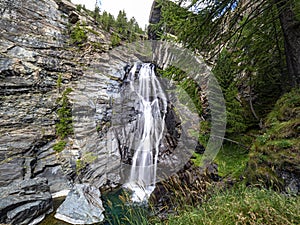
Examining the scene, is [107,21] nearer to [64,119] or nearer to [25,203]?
[64,119]

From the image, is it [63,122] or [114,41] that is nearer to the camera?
[63,122]

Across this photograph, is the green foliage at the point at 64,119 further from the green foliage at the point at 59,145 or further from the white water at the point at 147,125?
the white water at the point at 147,125

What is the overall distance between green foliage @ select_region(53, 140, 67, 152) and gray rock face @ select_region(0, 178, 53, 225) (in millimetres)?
1969

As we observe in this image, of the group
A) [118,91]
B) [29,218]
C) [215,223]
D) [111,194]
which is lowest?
[111,194]

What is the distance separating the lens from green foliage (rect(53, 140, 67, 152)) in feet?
25.2

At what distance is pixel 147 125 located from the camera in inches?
377

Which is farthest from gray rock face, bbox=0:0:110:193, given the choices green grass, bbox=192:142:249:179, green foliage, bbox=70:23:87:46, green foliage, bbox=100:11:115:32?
green grass, bbox=192:142:249:179

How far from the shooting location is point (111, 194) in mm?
6770

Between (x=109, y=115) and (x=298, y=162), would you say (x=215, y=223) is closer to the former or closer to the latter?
(x=298, y=162)

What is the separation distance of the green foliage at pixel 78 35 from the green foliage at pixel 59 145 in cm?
647

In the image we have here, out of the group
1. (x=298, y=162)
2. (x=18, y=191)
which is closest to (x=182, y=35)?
(x=298, y=162)

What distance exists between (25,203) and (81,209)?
4.99 ft

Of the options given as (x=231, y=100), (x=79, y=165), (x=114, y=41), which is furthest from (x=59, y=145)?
(x=114, y=41)

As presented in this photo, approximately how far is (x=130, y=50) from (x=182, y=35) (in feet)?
31.6
